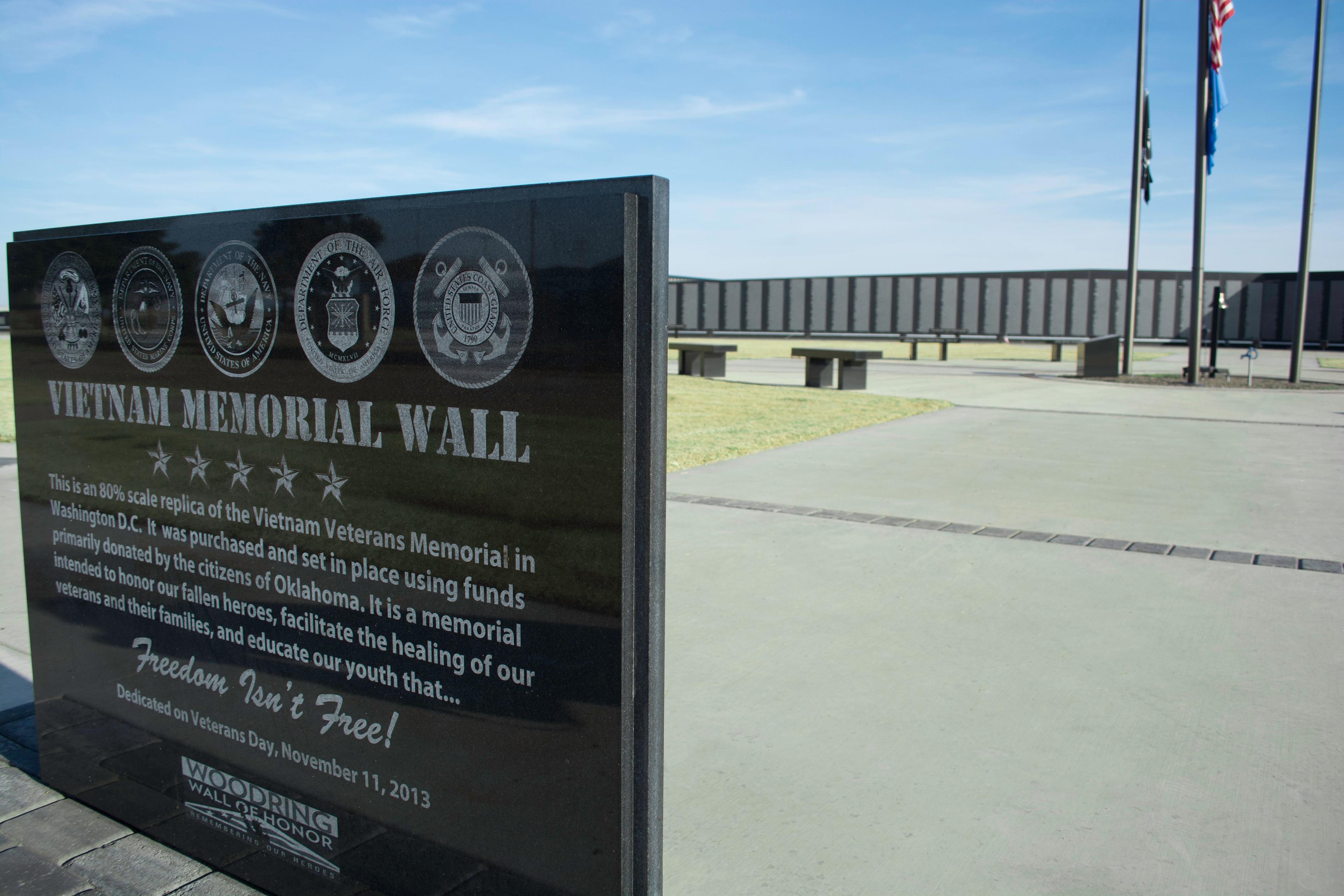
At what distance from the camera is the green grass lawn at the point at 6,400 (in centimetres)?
973

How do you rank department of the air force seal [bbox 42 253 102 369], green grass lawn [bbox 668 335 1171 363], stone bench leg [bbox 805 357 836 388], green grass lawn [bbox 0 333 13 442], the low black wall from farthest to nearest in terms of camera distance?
1. the low black wall
2. green grass lawn [bbox 668 335 1171 363]
3. stone bench leg [bbox 805 357 836 388]
4. green grass lawn [bbox 0 333 13 442]
5. department of the air force seal [bbox 42 253 102 369]

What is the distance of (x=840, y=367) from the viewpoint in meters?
18.4

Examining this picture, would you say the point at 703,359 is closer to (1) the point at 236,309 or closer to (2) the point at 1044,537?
(2) the point at 1044,537

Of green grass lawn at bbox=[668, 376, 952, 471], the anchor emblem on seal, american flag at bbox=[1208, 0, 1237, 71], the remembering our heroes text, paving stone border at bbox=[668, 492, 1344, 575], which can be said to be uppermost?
american flag at bbox=[1208, 0, 1237, 71]

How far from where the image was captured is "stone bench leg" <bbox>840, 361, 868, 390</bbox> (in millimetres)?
18234

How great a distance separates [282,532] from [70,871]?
108 centimetres

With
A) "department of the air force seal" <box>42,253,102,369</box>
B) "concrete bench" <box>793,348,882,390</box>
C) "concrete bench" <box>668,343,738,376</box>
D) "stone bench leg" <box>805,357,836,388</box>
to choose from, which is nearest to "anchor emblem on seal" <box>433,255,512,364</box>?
"department of the air force seal" <box>42,253,102,369</box>

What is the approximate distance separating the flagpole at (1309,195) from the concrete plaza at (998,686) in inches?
572

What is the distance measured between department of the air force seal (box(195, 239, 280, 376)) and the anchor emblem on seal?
0.57 metres

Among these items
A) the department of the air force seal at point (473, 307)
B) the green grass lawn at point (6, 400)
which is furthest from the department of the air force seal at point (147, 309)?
the department of the air force seal at point (473, 307)

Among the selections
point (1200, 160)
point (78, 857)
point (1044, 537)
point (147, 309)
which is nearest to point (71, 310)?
point (147, 309)

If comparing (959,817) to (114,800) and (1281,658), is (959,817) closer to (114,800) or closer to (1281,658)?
(1281,658)

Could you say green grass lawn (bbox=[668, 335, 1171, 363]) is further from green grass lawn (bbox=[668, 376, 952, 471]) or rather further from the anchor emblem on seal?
the anchor emblem on seal

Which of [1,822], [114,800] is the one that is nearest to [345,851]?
[114,800]
